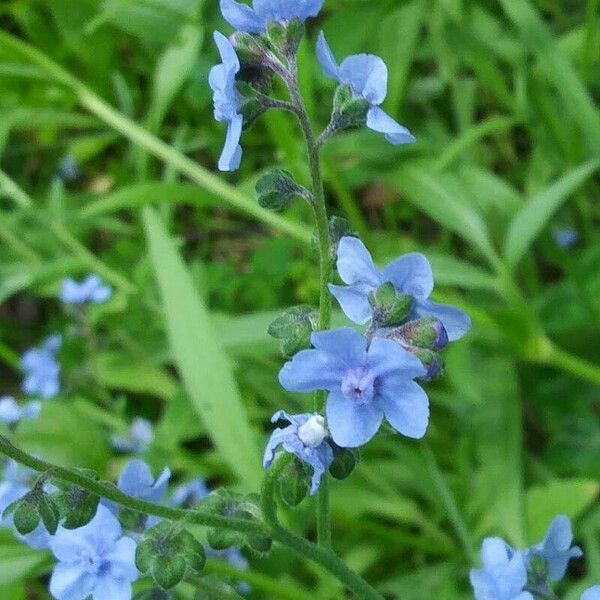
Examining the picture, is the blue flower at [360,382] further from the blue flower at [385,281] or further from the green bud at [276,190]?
the green bud at [276,190]

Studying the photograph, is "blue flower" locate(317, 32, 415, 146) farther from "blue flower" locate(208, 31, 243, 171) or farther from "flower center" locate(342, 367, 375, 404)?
"flower center" locate(342, 367, 375, 404)

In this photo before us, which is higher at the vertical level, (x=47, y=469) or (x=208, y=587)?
(x=47, y=469)

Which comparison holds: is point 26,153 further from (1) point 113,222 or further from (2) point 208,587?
(2) point 208,587

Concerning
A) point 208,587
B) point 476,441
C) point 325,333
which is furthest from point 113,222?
point 325,333

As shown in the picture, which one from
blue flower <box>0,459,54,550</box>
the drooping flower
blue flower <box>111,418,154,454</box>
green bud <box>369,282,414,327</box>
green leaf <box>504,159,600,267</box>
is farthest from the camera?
blue flower <box>111,418,154,454</box>

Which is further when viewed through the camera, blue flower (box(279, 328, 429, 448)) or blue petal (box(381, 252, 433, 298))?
blue petal (box(381, 252, 433, 298))

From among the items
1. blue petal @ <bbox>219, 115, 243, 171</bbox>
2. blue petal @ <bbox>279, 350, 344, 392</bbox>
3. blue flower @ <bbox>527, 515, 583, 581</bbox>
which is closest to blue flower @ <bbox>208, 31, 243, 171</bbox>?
blue petal @ <bbox>219, 115, 243, 171</bbox>

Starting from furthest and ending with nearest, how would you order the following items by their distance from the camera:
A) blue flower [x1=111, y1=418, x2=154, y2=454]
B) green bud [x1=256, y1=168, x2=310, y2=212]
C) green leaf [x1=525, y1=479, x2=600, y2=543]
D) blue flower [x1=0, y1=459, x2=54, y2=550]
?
blue flower [x1=111, y1=418, x2=154, y2=454]
green leaf [x1=525, y1=479, x2=600, y2=543]
blue flower [x1=0, y1=459, x2=54, y2=550]
green bud [x1=256, y1=168, x2=310, y2=212]
